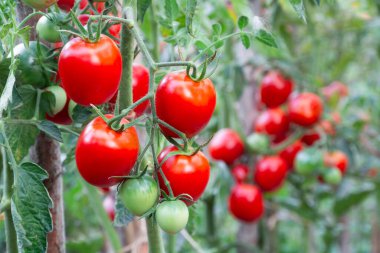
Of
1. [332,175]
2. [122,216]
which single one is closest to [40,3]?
[122,216]

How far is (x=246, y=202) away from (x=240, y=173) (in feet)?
0.33

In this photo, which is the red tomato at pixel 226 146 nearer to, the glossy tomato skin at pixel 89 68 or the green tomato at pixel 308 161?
the green tomato at pixel 308 161

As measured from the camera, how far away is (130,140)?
540 millimetres

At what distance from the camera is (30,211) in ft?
1.70

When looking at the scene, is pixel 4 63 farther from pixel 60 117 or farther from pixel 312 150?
pixel 312 150

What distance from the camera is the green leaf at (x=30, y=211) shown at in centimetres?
51

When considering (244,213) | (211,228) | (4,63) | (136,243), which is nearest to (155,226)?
(4,63)

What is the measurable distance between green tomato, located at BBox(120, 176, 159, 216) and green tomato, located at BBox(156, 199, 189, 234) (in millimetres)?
12

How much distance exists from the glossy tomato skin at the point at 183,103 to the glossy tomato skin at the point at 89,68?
2.0 inches

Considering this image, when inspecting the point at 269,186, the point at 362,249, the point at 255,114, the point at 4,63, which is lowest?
the point at 362,249

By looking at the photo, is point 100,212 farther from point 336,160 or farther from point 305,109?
point 336,160

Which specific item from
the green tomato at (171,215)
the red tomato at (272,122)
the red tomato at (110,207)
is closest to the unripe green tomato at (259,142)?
the red tomato at (272,122)

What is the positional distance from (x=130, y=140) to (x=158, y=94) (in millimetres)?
55

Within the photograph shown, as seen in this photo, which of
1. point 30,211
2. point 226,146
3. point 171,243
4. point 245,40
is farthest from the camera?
point 226,146
